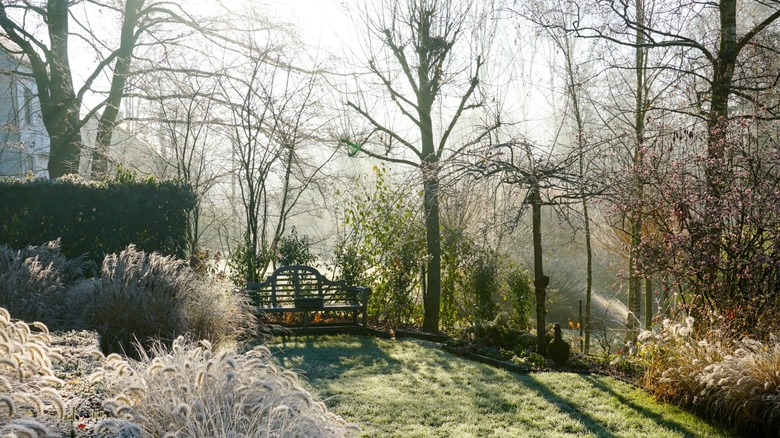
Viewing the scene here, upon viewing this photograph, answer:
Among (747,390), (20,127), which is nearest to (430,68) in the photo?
(747,390)

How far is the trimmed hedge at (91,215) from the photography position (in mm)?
8781

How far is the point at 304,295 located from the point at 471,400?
181 inches

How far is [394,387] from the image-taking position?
6.21m

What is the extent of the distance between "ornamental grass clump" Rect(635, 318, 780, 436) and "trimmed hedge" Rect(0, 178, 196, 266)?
653cm

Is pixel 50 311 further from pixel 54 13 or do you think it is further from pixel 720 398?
pixel 54 13

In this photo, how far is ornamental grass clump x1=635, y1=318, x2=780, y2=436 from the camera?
4867 millimetres

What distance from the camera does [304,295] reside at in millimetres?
9859

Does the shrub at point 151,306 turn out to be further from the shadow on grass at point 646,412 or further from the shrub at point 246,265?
the shadow on grass at point 646,412

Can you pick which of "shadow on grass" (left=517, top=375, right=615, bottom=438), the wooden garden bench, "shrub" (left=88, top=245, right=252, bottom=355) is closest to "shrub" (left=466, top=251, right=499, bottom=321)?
the wooden garden bench

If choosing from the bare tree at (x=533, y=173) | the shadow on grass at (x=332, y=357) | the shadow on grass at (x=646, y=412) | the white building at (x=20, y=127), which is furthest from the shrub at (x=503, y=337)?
the white building at (x=20, y=127)

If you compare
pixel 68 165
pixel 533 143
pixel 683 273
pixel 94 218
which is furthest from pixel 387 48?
pixel 68 165

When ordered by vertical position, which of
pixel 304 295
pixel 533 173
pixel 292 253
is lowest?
pixel 304 295

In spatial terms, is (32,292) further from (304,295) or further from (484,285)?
(484,285)

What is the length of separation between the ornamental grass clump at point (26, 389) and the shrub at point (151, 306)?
2391mm
